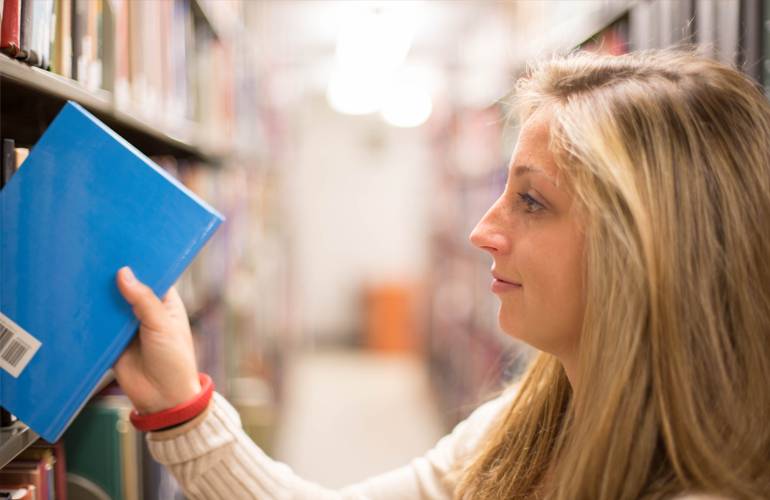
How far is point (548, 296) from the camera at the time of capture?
91cm

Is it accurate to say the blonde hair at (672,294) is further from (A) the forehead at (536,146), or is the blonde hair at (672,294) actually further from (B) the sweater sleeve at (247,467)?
(B) the sweater sleeve at (247,467)

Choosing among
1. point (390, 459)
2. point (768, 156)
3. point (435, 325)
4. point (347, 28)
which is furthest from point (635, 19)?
point (435, 325)

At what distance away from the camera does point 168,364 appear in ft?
3.18

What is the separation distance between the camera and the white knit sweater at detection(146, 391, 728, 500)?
1.03 metres

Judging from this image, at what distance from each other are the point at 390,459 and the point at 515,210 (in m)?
3.31

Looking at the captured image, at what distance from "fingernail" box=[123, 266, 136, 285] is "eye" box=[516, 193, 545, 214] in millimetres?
550

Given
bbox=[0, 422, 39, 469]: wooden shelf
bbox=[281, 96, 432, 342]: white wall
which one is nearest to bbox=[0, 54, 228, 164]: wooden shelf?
bbox=[0, 422, 39, 469]: wooden shelf

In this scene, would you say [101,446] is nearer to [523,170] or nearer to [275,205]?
[523,170]

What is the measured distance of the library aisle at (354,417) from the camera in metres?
3.90

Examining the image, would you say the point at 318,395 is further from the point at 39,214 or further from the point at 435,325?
the point at 39,214

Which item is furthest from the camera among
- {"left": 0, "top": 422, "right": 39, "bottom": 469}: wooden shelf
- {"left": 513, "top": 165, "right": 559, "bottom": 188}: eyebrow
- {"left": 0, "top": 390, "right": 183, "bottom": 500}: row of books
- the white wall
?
the white wall

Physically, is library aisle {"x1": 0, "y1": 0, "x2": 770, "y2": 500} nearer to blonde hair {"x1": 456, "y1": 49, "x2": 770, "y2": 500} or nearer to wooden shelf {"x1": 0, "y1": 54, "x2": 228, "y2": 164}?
wooden shelf {"x1": 0, "y1": 54, "x2": 228, "y2": 164}

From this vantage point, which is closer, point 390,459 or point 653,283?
point 653,283

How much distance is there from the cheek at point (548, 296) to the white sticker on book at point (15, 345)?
0.64m
